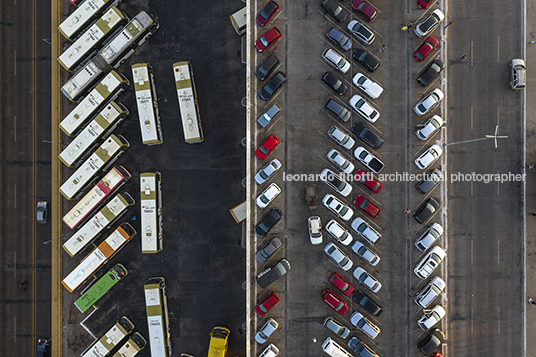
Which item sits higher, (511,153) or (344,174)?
(511,153)

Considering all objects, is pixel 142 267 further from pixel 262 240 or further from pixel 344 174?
pixel 344 174

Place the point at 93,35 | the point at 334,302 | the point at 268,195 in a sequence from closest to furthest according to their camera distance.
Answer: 1. the point at 334,302
2. the point at 268,195
3. the point at 93,35

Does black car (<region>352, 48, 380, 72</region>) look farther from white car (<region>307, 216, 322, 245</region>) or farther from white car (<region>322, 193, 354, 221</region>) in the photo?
white car (<region>307, 216, 322, 245</region>)

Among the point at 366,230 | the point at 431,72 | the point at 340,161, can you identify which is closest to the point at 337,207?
the point at 366,230

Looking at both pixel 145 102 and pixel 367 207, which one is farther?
pixel 145 102

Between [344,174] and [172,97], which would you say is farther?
[172,97]

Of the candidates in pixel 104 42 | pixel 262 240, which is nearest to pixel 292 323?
pixel 262 240

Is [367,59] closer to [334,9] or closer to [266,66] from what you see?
[334,9]
